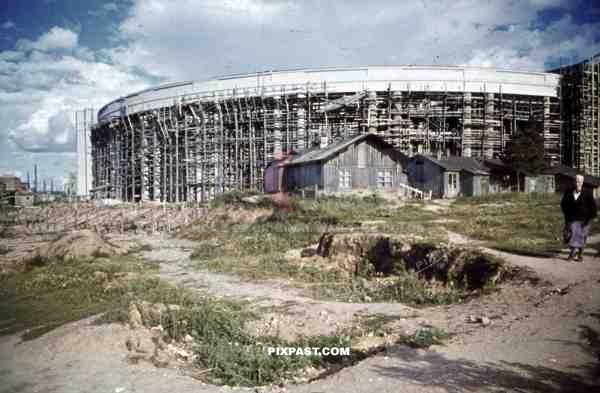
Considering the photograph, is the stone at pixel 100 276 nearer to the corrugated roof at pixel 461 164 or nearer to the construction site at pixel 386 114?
the construction site at pixel 386 114

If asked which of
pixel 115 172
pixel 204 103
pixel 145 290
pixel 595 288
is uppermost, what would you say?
pixel 204 103

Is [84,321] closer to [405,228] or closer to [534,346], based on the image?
[534,346]

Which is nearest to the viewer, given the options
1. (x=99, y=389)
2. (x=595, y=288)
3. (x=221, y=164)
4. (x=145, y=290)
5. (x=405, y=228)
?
(x=99, y=389)

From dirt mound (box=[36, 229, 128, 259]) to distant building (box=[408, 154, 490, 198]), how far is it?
2541 centimetres

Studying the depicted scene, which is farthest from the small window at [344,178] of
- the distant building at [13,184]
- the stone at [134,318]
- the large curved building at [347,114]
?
the distant building at [13,184]

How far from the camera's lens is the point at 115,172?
5725 cm

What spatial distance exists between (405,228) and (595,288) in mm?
10370

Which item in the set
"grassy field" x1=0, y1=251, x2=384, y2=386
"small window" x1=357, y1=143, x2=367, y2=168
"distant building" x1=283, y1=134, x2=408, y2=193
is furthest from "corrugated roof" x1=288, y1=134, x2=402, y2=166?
"grassy field" x1=0, y1=251, x2=384, y2=386

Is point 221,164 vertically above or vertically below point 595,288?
above

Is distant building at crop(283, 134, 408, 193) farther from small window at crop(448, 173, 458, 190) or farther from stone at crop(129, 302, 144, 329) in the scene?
stone at crop(129, 302, 144, 329)

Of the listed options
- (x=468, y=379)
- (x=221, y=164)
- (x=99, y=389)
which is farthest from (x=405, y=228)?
(x=221, y=164)

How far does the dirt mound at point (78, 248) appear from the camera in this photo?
57.8 ft

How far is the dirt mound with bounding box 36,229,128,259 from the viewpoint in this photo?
694 inches

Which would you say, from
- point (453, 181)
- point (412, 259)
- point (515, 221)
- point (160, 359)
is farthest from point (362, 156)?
point (160, 359)
